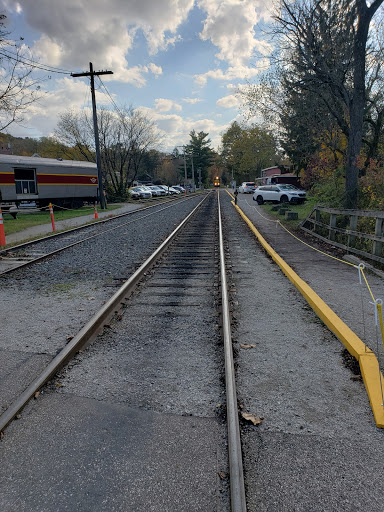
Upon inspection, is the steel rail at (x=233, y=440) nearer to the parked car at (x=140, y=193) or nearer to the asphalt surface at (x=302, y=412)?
the asphalt surface at (x=302, y=412)

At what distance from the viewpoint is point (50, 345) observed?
14.5 ft

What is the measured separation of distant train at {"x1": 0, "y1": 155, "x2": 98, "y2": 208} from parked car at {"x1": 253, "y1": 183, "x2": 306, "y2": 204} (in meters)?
14.3

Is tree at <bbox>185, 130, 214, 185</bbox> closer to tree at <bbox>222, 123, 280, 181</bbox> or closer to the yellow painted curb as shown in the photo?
tree at <bbox>222, 123, 280, 181</bbox>

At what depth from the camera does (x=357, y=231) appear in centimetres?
1021

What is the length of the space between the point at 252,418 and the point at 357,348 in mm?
1706

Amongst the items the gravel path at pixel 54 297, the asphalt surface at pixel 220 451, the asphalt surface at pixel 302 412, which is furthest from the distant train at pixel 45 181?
the asphalt surface at pixel 220 451

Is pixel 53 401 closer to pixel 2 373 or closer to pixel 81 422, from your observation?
→ pixel 81 422

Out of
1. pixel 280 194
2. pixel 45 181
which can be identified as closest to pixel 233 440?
pixel 45 181

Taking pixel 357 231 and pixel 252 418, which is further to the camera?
pixel 357 231

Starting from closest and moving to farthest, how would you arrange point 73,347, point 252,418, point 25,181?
point 252,418 < point 73,347 < point 25,181

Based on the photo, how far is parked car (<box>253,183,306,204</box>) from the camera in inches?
1147

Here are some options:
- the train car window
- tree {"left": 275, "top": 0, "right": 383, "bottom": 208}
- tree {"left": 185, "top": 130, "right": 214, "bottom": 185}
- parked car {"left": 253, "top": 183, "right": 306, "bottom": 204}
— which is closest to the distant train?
the train car window

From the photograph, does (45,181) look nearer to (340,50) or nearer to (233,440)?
(340,50)

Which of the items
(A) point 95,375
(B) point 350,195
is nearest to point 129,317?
(A) point 95,375
